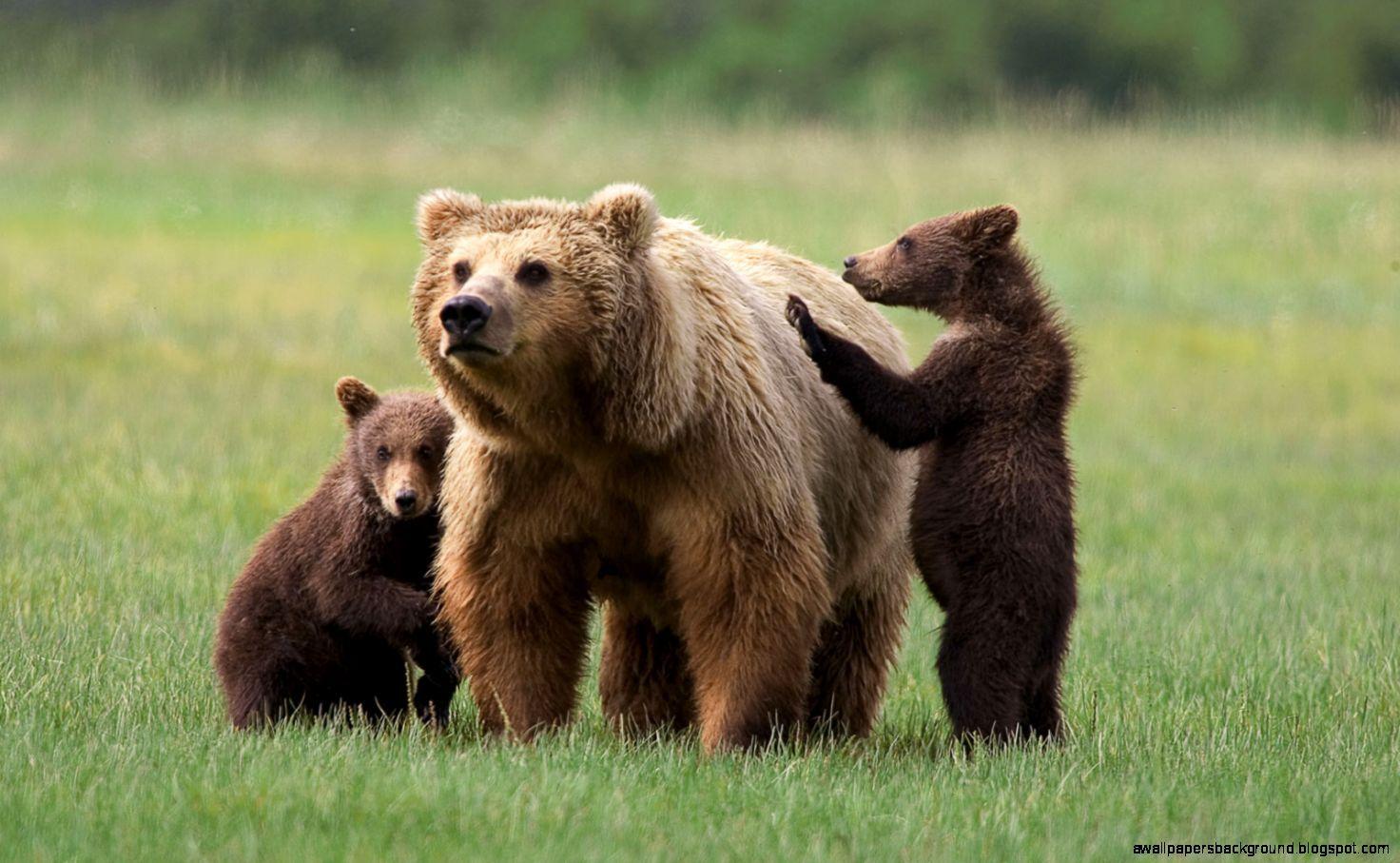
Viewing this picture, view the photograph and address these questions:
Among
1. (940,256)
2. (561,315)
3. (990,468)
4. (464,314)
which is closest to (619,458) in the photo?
(561,315)

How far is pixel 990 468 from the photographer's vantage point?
6.93m

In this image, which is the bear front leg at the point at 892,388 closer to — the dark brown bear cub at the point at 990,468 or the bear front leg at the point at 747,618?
the dark brown bear cub at the point at 990,468

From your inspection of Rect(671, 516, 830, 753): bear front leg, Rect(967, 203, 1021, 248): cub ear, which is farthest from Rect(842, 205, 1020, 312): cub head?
Rect(671, 516, 830, 753): bear front leg

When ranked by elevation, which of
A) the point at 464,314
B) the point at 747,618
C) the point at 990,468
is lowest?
the point at 747,618

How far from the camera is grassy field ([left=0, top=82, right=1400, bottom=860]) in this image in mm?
5758

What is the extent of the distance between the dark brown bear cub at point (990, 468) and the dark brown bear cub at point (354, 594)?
1802mm

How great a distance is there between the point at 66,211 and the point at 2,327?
6.41m

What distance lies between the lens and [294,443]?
14.9 meters

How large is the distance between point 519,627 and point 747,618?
33.2 inches

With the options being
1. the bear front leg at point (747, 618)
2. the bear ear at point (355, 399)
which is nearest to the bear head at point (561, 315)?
the bear front leg at point (747, 618)

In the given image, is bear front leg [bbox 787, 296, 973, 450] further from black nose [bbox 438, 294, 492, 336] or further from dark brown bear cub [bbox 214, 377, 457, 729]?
dark brown bear cub [bbox 214, 377, 457, 729]

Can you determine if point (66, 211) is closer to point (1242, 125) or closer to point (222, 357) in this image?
point (222, 357)

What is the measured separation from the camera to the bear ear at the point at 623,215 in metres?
6.55

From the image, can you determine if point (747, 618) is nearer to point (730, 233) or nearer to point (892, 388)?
point (892, 388)
